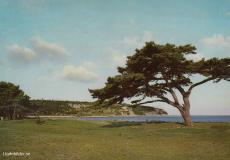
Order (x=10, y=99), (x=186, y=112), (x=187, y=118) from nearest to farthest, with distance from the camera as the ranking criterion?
(x=187, y=118)
(x=186, y=112)
(x=10, y=99)

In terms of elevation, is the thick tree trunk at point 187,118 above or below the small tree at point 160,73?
below

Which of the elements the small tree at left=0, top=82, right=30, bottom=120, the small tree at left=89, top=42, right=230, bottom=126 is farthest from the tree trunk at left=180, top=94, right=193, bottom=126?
the small tree at left=0, top=82, right=30, bottom=120

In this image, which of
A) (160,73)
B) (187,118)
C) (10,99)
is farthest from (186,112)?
(10,99)

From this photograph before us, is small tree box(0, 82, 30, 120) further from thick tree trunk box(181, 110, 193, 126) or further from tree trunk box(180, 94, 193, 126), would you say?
thick tree trunk box(181, 110, 193, 126)

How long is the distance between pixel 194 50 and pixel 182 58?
4.44m

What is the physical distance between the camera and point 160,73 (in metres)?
28.7

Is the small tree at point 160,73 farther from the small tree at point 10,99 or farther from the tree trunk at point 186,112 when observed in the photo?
the small tree at point 10,99

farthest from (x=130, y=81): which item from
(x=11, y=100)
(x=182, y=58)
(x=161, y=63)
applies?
(x=11, y=100)

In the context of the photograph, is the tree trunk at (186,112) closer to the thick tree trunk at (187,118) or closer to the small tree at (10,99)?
the thick tree trunk at (187,118)

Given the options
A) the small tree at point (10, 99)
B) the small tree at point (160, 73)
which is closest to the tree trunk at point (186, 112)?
the small tree at point (160, 73)

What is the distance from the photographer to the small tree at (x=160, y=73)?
2464cm

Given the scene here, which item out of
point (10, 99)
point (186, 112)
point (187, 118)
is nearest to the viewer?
point (187, 118)

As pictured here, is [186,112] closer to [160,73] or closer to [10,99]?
[160,73]

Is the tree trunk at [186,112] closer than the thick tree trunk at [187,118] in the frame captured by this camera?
No
